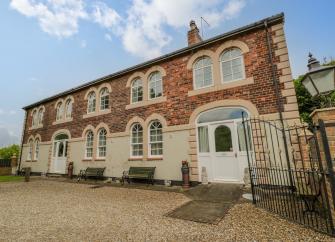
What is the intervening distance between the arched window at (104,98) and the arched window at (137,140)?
3.12m

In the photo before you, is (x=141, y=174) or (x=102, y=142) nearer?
(x=141, y=174)

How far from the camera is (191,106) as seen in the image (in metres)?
9.52

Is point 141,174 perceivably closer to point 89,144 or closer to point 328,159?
point 89,144

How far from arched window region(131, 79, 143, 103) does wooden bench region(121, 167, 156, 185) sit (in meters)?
4.16

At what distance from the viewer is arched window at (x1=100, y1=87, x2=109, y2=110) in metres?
13.2

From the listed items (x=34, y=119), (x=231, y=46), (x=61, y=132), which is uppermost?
(x=231, y=46)

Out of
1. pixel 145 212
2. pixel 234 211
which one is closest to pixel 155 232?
pixel 145 212

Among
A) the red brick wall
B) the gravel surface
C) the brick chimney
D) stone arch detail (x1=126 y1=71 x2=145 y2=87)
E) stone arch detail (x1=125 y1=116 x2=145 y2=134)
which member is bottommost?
the gravel surface

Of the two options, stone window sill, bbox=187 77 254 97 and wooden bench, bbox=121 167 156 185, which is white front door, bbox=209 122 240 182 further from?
wooden bench, bbox=121 167 156 185

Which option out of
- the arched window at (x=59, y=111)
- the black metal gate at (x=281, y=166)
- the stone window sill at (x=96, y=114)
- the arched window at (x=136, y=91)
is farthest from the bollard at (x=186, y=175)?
the arched window at (x=59, y=111)

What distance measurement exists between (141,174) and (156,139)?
204 centimetres

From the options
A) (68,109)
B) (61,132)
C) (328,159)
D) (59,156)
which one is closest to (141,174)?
(328,159)

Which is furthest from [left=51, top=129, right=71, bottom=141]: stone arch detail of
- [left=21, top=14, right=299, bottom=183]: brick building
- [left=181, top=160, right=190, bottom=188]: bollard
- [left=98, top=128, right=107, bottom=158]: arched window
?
[left=181, top=160, right=190, bottom=188]: bollard

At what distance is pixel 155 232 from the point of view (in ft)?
13.6
